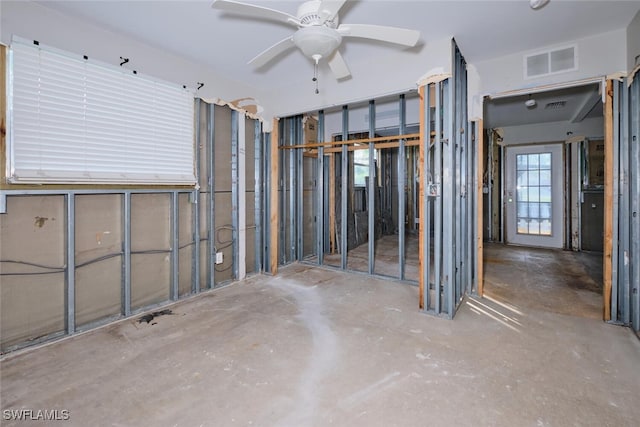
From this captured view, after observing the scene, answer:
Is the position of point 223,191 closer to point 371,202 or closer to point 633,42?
point 371,202

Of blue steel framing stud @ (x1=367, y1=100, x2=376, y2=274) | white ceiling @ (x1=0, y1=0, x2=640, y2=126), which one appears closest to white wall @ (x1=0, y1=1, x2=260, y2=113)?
white ceiling @ (x1=0, y1=0, x2=640, y2=126)

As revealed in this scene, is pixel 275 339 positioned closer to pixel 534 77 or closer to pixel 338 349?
pixel 338 349

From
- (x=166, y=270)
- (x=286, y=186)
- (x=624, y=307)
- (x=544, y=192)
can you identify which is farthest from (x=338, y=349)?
(x=544, y=192)

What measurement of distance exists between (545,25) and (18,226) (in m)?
4.49

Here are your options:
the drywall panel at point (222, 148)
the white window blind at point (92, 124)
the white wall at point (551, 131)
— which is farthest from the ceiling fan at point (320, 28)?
the white wall at point (551, 131)

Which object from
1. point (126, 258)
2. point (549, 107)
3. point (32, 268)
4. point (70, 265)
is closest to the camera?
point (32, 268)

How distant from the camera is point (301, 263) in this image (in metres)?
4.82

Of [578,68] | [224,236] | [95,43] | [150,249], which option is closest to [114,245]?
[150,249]

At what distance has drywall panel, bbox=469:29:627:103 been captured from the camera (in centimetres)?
263

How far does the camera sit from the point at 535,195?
20.4 ft

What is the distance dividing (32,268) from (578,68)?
15.9ft

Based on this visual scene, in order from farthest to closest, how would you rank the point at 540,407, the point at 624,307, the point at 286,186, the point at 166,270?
the point at 286,186, the point at 166,270, the point at 624,307, the point at 540,407

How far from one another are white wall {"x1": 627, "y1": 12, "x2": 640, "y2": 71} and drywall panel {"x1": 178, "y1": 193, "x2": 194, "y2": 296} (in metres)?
4.16

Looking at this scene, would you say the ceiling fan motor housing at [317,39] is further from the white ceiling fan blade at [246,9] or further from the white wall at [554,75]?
the white wall at [554,75]
